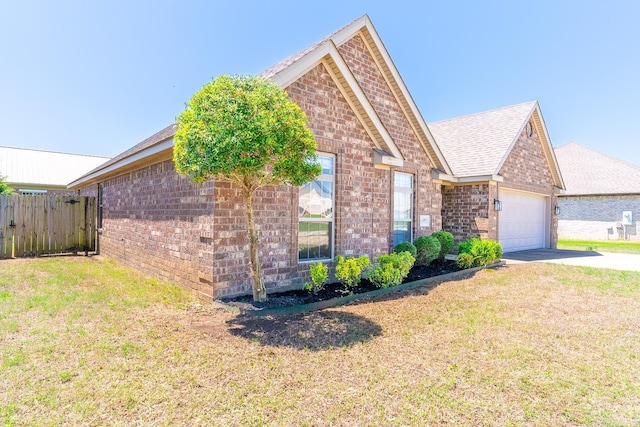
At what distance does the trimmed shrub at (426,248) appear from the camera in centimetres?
972

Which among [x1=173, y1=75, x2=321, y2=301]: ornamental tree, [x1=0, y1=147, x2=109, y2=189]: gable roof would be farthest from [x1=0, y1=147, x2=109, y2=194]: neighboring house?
[x1=173, y1=75, x2=321, y2=301]: ornamental tree

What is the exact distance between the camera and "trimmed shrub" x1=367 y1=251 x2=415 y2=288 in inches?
300

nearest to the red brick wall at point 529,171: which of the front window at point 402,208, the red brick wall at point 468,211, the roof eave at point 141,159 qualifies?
the red brick wall at point 468,211

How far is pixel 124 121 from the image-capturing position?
21.0 m

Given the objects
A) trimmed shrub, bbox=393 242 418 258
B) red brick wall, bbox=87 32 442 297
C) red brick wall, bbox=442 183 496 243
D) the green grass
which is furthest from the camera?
the green grass

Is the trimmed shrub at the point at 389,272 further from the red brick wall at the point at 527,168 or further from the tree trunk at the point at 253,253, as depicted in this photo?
the red brick wall at the point at 527,168

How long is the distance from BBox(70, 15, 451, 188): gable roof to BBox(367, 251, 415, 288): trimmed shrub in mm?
2577

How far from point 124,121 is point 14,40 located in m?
9.92

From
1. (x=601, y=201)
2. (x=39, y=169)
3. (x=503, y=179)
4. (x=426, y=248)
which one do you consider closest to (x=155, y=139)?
(x=426, y=248)

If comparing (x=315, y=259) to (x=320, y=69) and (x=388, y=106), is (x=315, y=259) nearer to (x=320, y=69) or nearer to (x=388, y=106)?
(x=320, y=69)

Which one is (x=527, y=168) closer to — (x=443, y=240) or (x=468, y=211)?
(x=468, y=211)

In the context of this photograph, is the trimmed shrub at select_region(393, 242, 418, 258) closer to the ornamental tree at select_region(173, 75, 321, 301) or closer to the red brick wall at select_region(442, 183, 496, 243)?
the ornamental tree at select_region(173, 75, 321, 301)

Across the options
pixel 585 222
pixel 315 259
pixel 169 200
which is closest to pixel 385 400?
pixel 315 259

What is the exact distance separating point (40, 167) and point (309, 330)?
28721 millimetres
